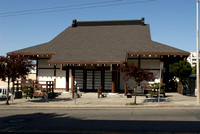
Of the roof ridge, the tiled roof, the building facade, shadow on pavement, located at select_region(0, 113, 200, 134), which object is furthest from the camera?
the roof ridge

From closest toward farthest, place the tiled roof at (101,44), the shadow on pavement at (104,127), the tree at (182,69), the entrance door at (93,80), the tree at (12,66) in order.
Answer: the shadow on pavement at (104,127), the tree at (12,66), the tiled roof at (101,44), the tree at (182,69), the entrance door at (93,80)

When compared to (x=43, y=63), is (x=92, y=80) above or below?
below

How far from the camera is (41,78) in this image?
2745 centimetres

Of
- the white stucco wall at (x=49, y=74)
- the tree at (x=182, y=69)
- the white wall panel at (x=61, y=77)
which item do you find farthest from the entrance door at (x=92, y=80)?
the tree at (x=182, y=69)

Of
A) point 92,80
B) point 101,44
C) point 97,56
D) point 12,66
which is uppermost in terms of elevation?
point 101,44

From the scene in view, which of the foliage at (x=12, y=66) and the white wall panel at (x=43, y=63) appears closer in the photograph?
the foliage at (x=12, y=66)

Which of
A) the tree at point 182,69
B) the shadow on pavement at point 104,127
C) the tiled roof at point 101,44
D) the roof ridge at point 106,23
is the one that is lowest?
the shadow on pavement at point 104,127

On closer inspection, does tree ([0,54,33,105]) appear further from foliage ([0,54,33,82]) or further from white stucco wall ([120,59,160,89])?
white stucco wall ([120,59,160,89])

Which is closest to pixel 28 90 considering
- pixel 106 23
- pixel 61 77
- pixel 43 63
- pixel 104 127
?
pixel 61 77

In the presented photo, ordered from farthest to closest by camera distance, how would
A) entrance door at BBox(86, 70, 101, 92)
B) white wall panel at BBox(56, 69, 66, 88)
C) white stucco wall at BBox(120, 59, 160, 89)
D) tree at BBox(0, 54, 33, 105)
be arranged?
1. white wall panel at BBox(56, 69, 66, 88)
2. entrance door at BBox(86, 70, 101, 92)
3. white stucco wall at BBox(120, 59, 160, 89)
4. tree at BBox(0, 54, 33, 105)

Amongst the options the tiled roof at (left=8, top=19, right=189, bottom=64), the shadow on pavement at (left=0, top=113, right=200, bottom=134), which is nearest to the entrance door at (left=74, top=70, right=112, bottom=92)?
the tiled roof at (left=8, top=19, right=189, bottom=64)

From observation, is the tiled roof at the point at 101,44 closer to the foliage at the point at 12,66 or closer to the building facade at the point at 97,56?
the building facade at the point at 97,56

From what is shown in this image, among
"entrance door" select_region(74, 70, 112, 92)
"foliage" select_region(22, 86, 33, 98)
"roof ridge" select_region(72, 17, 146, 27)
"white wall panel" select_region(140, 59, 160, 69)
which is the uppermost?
"roof ridge" select_region(72, 17, 146, 27)

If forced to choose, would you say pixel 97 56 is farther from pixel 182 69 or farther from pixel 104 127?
pixel 104 127
